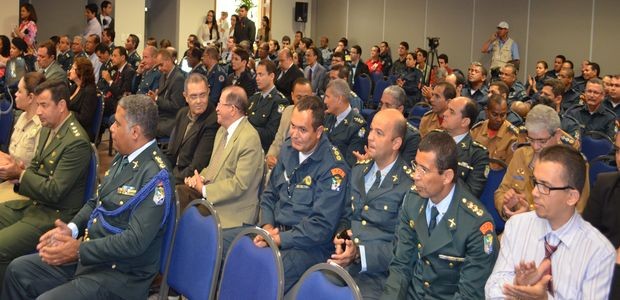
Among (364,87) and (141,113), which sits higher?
(141,113)

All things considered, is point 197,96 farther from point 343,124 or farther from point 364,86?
point 364,86

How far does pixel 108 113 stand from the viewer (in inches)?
356

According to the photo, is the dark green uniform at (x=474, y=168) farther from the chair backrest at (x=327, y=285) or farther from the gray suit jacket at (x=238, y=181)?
the chair backrest at (x=327, y=285)

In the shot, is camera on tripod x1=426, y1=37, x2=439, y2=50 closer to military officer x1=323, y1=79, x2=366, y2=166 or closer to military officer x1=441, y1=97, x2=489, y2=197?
military officer x1=323, y1=79, x2=366, y2=166

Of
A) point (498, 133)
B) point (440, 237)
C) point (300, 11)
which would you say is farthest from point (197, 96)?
point (300, 11)

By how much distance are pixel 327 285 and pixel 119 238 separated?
1.25 meters

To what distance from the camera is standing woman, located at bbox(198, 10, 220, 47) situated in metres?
17.1

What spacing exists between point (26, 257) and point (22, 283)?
5.8 inches

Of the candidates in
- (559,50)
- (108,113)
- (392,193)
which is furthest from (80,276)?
(559,50)

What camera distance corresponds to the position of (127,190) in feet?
11.3

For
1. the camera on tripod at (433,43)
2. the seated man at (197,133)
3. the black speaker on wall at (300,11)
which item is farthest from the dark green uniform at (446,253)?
the black speaker on wall at (300,11)

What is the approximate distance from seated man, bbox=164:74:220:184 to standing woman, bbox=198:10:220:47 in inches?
471

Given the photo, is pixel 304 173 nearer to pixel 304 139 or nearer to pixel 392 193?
pixel 304 139

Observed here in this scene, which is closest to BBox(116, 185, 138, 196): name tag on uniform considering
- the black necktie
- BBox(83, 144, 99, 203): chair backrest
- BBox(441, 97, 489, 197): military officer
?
BBox(83, 144, 99, 203): chair backrest
